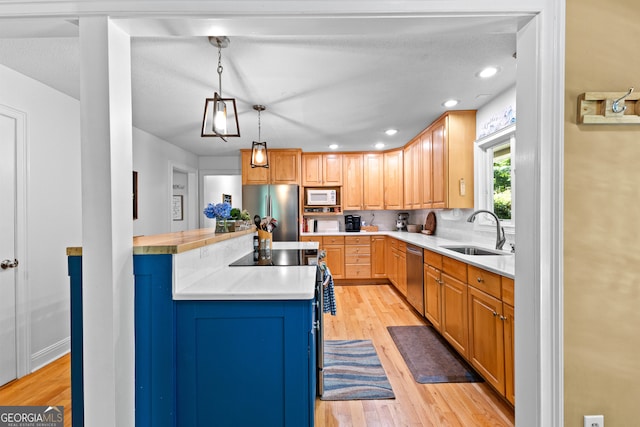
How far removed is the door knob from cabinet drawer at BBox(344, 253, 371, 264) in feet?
13.2

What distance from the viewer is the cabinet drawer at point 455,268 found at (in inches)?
92.3

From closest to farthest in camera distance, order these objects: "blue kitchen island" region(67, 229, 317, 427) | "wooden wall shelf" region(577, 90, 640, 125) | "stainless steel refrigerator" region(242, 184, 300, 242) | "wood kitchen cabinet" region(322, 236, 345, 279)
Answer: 1. "wooden wall shelf" region(577, 90, 640, 125)
2. "blue kitchen island" region(67, 229, 317, 427)
3. "stainless steel refrigerator" region(242, 184, 300, 242)
4. "wood kitchen cabinet" region(322, 236, 345, 279)

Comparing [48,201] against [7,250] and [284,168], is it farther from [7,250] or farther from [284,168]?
[284,168]

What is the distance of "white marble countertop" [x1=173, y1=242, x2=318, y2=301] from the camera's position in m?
1.41

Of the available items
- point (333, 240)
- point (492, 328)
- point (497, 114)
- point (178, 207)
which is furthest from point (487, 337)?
point (178, 207)

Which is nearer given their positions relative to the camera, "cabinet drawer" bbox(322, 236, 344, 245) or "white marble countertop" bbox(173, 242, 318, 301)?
"white marble countertop" bbox(173, 242, 318, 301)

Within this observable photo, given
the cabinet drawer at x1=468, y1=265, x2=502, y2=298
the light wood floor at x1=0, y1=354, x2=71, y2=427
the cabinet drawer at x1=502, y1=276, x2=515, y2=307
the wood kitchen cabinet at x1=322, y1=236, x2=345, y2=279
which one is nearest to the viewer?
the cabinet drawer at x1=502, y1=276, x2=515, y2=307

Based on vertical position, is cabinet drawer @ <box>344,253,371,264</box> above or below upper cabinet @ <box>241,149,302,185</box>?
below

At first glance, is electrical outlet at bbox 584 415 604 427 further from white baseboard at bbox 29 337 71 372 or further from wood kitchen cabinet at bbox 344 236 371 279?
wood kitchen cabinet at bbox 344 236 371 279

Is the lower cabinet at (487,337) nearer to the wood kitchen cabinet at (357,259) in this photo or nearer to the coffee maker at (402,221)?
the wood kitchen cabinet at (357,259)

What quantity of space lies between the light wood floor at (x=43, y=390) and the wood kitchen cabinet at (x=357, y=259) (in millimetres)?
3755

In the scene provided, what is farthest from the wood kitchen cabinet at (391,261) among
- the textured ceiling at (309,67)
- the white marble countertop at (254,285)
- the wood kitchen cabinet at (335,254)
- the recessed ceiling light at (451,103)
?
the white marble countertop at (254,285)

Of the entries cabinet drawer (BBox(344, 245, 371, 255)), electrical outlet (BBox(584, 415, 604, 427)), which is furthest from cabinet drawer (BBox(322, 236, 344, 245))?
electrical outlet (BBox(584, 415, 604, 427))

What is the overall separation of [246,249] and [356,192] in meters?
3.00
